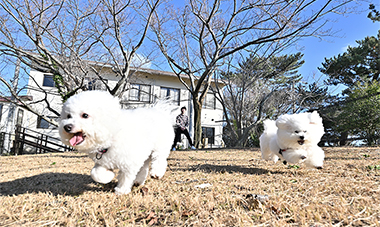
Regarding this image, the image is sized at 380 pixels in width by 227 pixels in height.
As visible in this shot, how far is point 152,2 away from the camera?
10.6 m

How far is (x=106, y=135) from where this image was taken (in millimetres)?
2514

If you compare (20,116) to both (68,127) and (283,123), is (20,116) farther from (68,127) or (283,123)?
(283,123)

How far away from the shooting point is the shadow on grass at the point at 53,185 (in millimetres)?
2914

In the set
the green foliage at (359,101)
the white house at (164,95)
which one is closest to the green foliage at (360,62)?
the green foliage at (359,101)

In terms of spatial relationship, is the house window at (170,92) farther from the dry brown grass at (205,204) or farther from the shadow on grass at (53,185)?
the dry brown grass at (205,204)

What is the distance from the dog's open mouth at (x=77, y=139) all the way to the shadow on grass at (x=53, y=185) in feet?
2.51

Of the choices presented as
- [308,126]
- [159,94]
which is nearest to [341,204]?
[308,126]

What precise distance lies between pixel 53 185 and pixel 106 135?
1.43 m

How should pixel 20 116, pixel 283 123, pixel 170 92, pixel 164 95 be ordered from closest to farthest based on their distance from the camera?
1. pixel 283 123
2. pixel 20 116
3. pixel 164 95
4. pixel 170 92

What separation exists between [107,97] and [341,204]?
100 inches

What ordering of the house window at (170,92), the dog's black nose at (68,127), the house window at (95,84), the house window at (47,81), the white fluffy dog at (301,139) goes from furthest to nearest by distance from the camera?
the house window at (170,92) → the house window at (47,81) → the house window at (95,84) → the white fluffy dog at (301,139) → the dog's black nose at (68,127)

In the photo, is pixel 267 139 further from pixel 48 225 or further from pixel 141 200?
pixel 48 225

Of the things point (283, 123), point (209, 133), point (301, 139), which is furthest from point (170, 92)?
point (301, 139)

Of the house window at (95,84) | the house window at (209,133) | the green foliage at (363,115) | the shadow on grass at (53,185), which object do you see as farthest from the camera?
the house window at (209,133)
